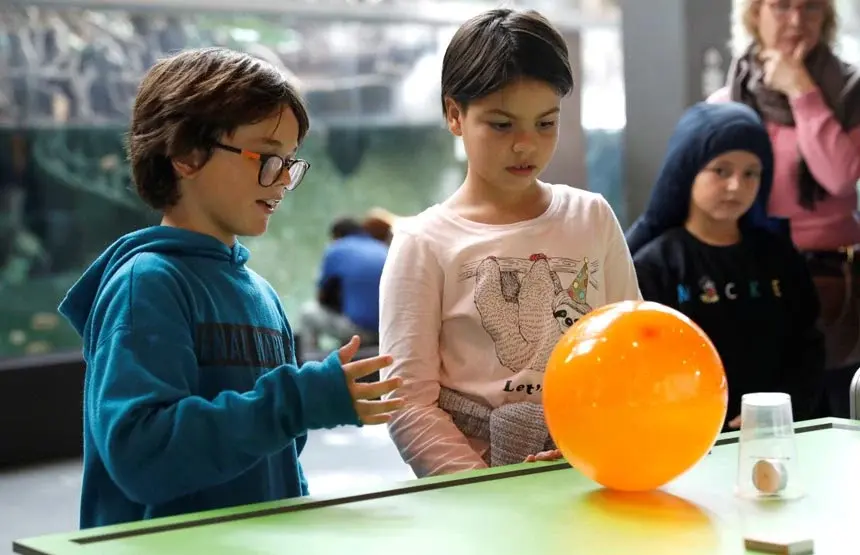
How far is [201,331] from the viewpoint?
2115 millimetres

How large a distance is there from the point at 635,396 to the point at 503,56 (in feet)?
3.01

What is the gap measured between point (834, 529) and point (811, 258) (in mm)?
2581

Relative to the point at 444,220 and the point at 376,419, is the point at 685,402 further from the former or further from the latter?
the point at 444,220

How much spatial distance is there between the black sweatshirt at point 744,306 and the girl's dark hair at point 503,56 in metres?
1.16

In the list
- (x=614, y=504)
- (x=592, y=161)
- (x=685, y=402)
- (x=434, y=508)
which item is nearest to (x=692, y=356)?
(x=685, y=402)

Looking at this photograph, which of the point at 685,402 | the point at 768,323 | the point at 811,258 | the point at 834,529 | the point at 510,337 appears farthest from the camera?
the point at 811,258

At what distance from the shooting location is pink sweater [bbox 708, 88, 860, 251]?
13.8 ft

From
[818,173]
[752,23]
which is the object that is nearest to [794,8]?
[752,23]

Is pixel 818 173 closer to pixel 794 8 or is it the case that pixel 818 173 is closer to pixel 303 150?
pixel 794 8

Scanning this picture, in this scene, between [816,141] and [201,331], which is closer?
[201,331]

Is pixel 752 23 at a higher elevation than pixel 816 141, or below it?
higher

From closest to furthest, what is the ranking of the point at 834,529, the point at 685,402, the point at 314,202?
1. the point at 834,529
2. the point at 685,402
3. the point at 314,202

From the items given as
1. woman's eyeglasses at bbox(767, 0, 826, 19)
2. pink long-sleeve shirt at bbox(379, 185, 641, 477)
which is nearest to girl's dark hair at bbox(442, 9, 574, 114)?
pink long-sleeve shirt at bbox(379, 185, 641, 477)

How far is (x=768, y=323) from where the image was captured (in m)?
3.68
